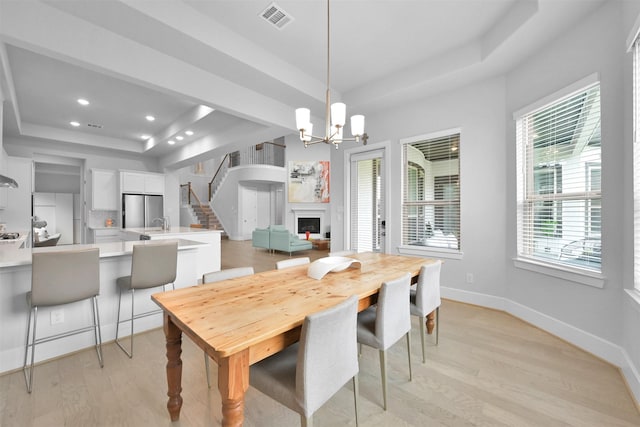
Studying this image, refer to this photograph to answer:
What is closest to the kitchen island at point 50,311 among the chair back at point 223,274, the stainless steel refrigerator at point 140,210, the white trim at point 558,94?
the chair back at point 223,274

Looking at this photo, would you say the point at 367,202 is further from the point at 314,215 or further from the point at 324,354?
the point at 314,215

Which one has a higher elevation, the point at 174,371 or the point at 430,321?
the point at 174,371

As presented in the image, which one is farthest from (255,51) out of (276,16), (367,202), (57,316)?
(57,316)

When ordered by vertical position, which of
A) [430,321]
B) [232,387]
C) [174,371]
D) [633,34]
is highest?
[633,34]

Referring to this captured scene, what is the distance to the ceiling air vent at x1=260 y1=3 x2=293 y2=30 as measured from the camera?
242 centimetres

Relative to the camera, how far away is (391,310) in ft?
5.55

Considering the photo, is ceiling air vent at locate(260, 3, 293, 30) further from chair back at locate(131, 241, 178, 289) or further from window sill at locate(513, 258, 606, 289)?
window sill at locate(513, 258, 606, 289)

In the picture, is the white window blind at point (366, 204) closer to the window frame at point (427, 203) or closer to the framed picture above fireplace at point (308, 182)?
the window frame at point (427, 203)

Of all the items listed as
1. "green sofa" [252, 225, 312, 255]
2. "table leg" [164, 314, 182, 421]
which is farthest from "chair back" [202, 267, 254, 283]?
"green sofa" [252, 225, 312, 255]

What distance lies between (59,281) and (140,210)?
5.48 m

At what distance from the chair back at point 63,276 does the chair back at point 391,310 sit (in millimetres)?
2159

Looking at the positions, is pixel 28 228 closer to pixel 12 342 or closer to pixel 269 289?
pixel 12 342

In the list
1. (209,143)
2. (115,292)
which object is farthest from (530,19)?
(209,143)

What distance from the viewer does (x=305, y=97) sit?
375cm
